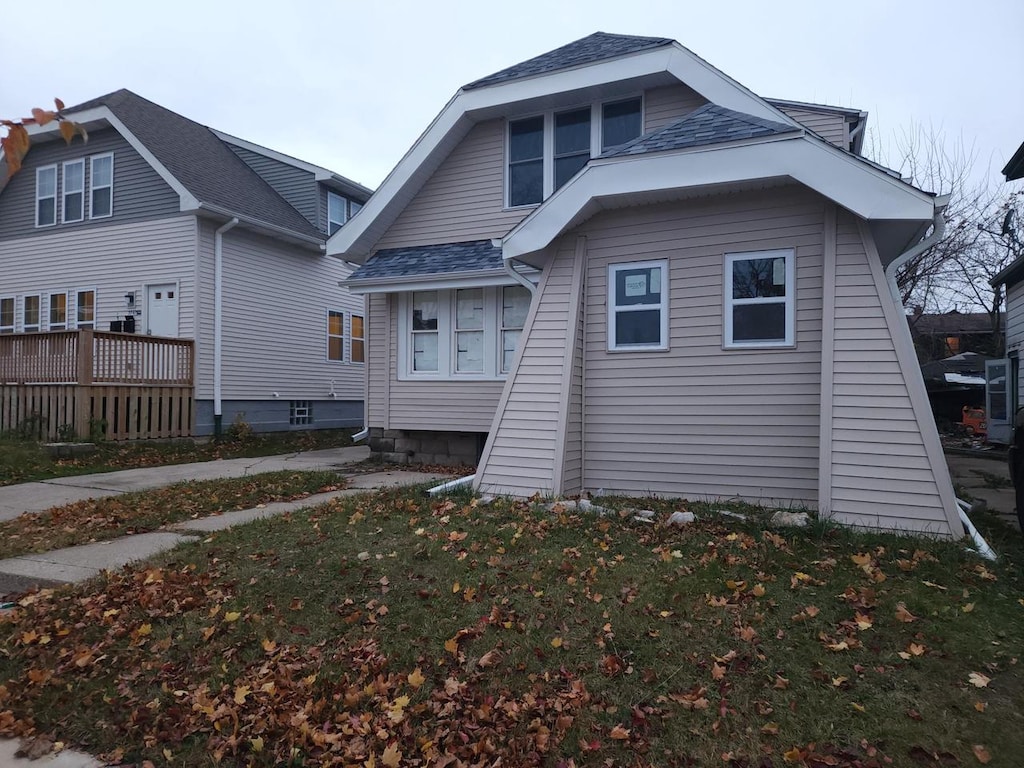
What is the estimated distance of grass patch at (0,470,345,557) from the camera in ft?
21.3

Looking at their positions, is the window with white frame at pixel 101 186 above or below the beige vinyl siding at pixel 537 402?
above

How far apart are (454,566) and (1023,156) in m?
14.0

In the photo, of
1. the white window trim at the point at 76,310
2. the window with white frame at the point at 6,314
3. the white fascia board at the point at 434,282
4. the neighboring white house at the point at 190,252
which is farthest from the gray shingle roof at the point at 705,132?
the window with white frame at the point at 6,314

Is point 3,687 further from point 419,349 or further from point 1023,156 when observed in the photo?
point 1023,156

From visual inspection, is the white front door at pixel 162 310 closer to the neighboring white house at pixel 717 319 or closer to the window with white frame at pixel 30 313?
the window with white frame at pixel 30 313

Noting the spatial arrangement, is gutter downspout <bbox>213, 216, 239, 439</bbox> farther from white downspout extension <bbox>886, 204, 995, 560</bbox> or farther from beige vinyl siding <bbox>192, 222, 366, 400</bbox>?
white downspout extension <bbox>886, 204, 995, 560</bbox>

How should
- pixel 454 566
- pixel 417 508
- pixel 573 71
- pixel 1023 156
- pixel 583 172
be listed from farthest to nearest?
1. pixel 1023 156
2. pixel 573 71
3. pixel 583 172
4. pixel 417 508
5. pixel 454 566

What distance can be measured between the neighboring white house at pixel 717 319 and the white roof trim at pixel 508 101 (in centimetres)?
4

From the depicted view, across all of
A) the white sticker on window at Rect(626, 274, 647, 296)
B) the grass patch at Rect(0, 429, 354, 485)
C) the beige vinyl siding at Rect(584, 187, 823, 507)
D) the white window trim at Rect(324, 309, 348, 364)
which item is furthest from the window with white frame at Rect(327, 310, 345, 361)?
the white sticker on window at Rect(626, 274, 647, 296)

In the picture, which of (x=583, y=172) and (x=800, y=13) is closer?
(x=583, y=172)

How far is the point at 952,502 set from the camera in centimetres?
597

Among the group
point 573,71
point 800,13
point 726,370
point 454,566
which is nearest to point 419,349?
point 573,71

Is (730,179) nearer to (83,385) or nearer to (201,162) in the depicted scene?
(83,385)

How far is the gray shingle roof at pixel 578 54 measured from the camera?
10.6 metres
